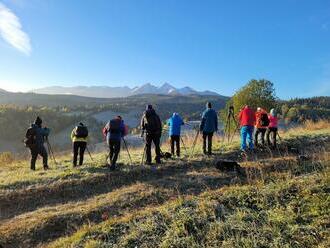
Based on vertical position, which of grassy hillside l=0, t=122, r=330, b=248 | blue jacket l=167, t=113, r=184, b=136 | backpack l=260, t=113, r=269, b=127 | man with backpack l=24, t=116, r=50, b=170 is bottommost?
grassy hillside l=0, t=122, r=330, b=248

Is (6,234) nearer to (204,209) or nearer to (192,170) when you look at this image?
(204,209)

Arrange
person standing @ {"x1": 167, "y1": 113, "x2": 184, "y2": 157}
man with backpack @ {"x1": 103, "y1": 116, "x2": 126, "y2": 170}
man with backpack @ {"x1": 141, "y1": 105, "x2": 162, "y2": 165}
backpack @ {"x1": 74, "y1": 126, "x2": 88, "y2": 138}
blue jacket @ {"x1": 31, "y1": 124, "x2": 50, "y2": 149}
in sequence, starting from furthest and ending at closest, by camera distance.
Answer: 1. person standing @ {"x1": 167, "y1": 113, "x2": 184, "y2": 157}
2. blue jacket @ {"x1": 31, "y1": 124, "x2": 50, "y2": 149}
3. backpack @ {"x1": 74, "y1": 126, "x2": 88, "y2": 138}
4. man with backpack @ {"x1": 141, "y1": 105, "x2": 162, "y2": 165}
5. man with backpack @ {"x1": 103, "y1": 116, "x2": 126, "y2": 170}

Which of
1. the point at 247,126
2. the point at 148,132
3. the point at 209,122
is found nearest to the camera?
the point at 148,132

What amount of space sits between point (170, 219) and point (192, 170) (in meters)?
→ 8.04

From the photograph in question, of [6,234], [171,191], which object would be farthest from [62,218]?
[171,191]

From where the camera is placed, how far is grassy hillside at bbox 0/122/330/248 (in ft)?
29.7

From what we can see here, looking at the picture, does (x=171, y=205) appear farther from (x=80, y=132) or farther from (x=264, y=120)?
(x=264, y=120)

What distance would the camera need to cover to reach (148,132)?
784 inches

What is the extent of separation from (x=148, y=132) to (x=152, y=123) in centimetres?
42

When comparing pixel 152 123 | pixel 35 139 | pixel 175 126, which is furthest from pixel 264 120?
pixel 35 139

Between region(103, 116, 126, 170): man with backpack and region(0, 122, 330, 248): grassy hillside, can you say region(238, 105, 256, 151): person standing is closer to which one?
region(0, 122, 330, 248): grassy hillside

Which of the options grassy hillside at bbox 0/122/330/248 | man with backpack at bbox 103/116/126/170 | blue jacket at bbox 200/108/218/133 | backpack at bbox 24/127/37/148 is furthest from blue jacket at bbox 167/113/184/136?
backpack at bbox 24/127/37/148

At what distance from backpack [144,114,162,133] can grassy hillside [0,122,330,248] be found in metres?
1.56

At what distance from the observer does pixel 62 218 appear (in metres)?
13.4
